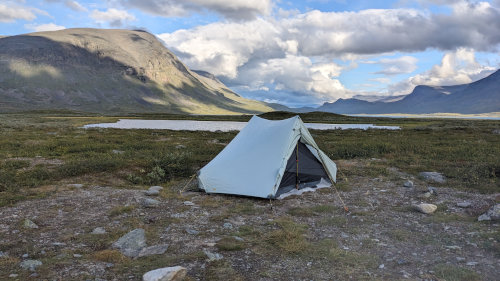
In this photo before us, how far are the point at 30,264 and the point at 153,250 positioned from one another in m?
2.35

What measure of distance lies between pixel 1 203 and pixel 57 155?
10693 millimetres

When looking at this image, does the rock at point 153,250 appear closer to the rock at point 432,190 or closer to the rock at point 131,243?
the rock at point 131,243

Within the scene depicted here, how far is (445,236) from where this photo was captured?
787 cm

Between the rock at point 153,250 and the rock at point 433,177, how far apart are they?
12648 mm

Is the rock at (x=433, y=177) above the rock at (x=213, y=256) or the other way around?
above

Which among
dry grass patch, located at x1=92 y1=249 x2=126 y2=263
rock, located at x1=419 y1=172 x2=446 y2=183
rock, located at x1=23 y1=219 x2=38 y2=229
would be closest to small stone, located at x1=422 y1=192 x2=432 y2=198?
rock, located at x1=419 y1=172 x2=446 y2=183

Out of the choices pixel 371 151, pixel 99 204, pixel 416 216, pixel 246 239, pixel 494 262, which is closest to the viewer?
pixel 494 262

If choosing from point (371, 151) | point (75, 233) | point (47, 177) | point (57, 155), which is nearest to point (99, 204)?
point (75, 233)

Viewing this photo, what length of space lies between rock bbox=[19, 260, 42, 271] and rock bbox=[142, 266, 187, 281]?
2295 mm

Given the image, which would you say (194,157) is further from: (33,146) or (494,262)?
(494,262)

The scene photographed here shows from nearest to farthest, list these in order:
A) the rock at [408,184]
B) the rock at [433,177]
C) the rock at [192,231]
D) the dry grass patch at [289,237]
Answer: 1. the dry grass patch at [289,237]
2. the rock at [192,231]
3. the rock at [408,184]
4. the rock at [433,177]

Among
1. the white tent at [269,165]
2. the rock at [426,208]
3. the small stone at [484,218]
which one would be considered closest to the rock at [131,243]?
the white tent at [269,165]

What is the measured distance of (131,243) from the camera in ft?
23.5

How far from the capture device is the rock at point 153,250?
266 inches
